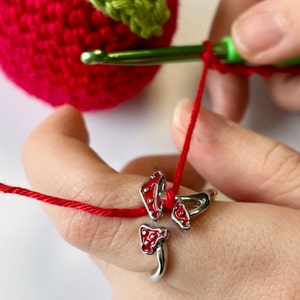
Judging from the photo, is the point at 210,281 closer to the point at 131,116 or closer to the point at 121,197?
the point at 121,197

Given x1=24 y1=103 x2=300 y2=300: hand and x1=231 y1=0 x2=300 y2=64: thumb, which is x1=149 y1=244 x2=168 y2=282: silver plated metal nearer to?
x1=24 y1=103 x2=300 y2=300: hand

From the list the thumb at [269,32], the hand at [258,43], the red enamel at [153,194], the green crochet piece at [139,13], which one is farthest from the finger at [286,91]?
the red enamel at [153,194]

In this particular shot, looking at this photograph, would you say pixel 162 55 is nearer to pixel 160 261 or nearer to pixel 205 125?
pixel 205 125

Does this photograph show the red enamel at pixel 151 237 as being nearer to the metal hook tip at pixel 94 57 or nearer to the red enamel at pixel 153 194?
the red enamel at pixel 153 194

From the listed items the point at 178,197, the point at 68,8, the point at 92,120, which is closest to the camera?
the point at 178,197

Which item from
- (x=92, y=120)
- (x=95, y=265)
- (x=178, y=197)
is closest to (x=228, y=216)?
(x=178, y=197)

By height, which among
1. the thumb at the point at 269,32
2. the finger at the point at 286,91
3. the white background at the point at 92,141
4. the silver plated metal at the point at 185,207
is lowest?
the white background at the point at 92,141
